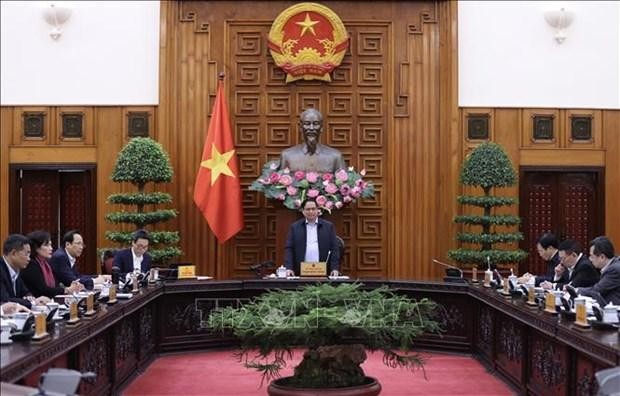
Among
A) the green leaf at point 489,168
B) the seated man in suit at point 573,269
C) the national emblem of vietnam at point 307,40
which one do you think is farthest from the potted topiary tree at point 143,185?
the seated man in suit at point 573,269

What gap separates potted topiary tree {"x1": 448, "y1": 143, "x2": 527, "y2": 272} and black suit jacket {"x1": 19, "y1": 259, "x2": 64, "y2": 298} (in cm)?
460

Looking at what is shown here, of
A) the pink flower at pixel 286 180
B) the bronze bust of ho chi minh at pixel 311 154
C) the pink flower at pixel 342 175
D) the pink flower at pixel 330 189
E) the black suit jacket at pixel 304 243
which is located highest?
the bronze bust of ho chi minh at pixel 311 154

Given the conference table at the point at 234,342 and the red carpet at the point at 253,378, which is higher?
the conference table at the point at 234,342

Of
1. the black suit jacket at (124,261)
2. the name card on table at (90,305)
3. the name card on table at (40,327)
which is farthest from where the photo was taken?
the black suit jacket at (124,261)

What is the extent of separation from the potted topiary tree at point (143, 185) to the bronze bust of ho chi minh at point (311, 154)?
125 centimetres

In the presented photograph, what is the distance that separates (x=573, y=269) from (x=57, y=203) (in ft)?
19.7

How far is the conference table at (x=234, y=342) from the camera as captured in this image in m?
4.55

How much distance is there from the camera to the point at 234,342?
8.48 meters

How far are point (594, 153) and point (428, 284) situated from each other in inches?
135

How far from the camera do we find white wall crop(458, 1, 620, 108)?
34.5 ft

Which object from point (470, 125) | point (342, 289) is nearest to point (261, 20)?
point (470, 125)

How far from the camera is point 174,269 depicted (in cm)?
850

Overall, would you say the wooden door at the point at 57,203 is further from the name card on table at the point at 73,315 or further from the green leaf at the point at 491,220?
the name card on table at the point at 73,315

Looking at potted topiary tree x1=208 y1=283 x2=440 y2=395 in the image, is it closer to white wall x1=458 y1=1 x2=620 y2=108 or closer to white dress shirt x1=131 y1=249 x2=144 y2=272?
white dress shirt x1=131 y1=249 x2=144 y2=272
